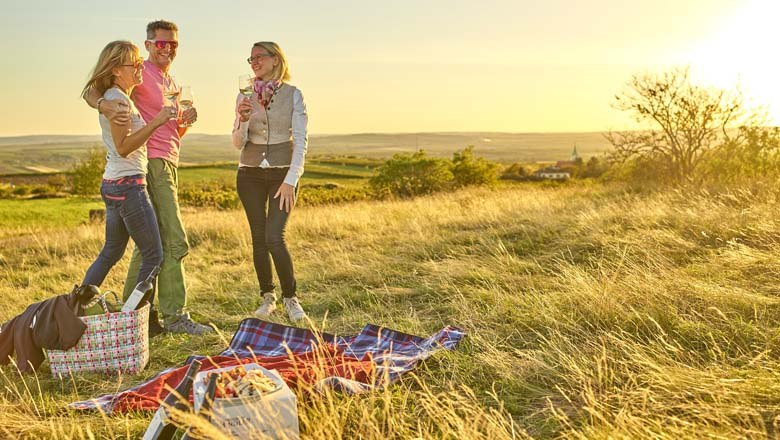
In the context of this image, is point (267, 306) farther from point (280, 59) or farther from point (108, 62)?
point (108, 62)

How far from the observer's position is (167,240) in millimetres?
5023

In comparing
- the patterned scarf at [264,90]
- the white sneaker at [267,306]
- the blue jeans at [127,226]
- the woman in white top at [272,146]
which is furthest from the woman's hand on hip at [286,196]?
the blue jeans at [127,226]

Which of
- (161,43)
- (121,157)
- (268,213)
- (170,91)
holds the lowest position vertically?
(268,213)

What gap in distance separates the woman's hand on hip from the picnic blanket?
0.92 m

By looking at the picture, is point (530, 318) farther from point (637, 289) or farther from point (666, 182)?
point (666, 182)

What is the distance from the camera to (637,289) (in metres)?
4.47

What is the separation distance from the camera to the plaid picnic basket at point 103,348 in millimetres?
4094

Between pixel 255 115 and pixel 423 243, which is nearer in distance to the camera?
pixel 255 115

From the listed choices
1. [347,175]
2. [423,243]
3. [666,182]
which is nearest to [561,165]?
[347,175]

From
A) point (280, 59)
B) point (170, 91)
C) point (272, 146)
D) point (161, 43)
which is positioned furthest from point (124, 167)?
point (280, 59)

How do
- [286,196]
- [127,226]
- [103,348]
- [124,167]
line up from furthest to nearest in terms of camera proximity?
1. [286,196]
2. [127,226]
3. [124,167]
4. [103,348]

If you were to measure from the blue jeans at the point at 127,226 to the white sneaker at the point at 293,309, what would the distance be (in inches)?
44.0

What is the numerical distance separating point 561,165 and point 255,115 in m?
29.9

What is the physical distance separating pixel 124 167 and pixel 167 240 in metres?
0.78
